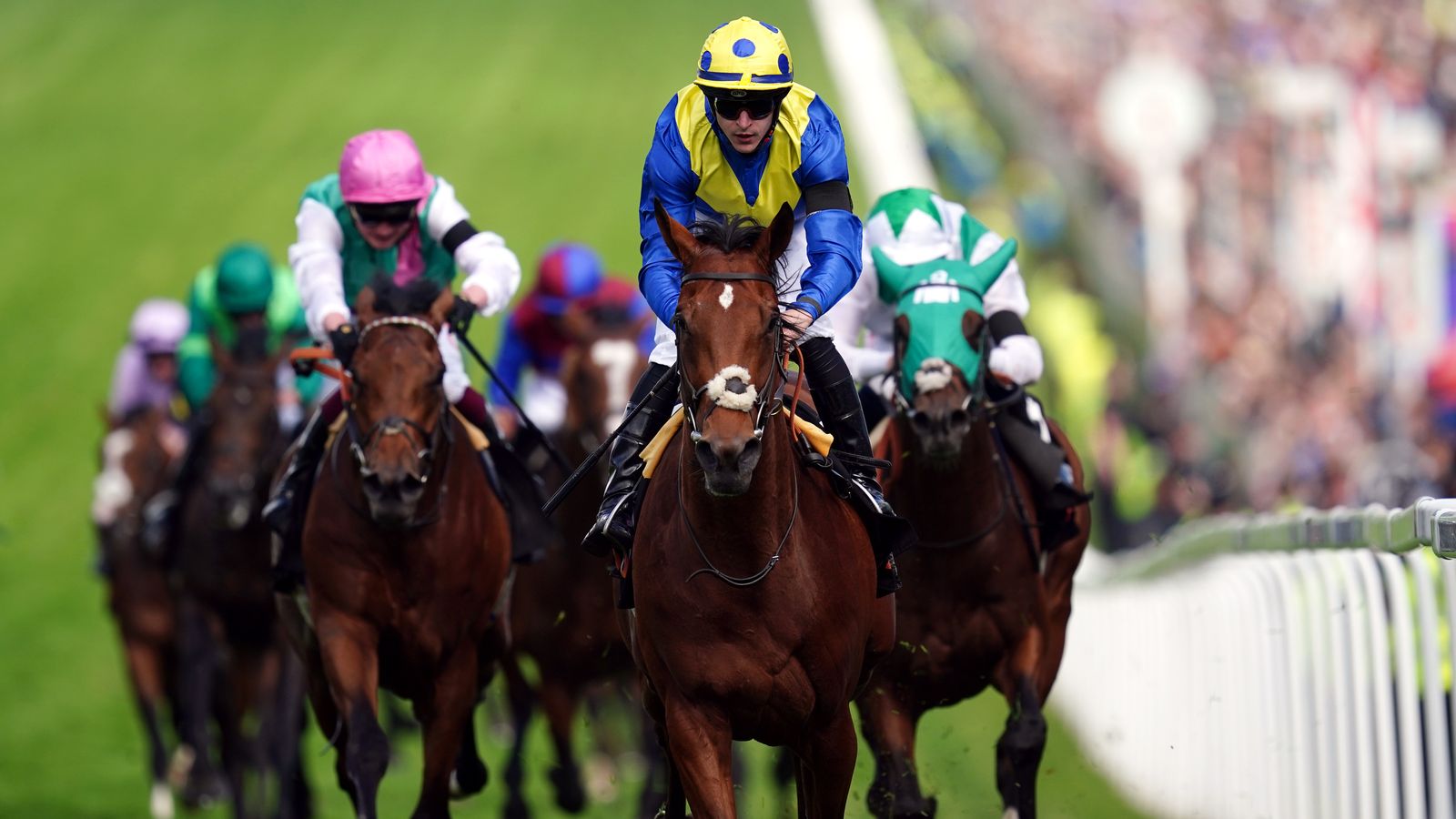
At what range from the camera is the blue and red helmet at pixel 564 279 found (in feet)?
36.0

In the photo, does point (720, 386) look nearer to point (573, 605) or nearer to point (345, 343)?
point (345, 343)

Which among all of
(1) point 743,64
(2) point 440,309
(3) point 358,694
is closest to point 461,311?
(2) point 440,309

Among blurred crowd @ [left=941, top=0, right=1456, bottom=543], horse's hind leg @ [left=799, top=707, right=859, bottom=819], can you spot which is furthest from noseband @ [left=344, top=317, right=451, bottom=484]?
blurred crowd @ [left=941, top=0, right=1456, bottom=543]

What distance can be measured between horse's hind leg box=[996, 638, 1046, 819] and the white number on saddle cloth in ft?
4.16

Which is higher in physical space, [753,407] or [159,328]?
[159,328]

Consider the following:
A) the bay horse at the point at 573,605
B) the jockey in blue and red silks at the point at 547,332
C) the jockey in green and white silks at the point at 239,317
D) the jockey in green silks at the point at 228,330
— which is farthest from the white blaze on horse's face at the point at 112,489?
the bay horse at the point at 573,605

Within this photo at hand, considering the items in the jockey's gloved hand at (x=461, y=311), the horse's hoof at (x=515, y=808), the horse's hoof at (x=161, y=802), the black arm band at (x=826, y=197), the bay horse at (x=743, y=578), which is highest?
the black arm band at (x=826, y=197)

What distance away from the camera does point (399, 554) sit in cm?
730

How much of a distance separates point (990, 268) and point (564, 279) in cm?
391

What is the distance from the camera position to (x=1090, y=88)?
100ft

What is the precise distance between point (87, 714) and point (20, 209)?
18.1m

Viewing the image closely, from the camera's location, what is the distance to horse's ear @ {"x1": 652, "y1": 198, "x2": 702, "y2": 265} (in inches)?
217

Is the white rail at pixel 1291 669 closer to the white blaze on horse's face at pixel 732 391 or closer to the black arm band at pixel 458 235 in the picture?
the white blaze on horse's face at pixel 732 391

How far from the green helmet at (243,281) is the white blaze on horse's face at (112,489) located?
6.91 feet
